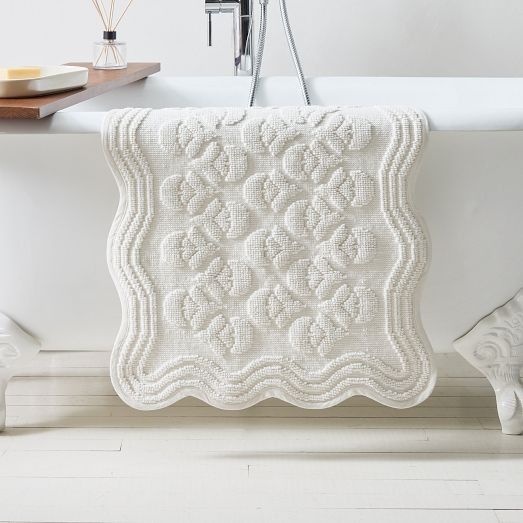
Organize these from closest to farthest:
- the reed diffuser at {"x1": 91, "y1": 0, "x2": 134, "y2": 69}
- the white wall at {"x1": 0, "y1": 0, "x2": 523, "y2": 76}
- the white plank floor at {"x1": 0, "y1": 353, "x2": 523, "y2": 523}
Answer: the white plank floor at {"x1": 0, "y1": 353, "x2": 523, "y2": 523}
the reed diffuser at {"x1": 91, "y1": 0, "x2": 134, "y2": 69}
the white wall at {"x1": 0, "y1": 0, "x2": 523, "y2": 76}

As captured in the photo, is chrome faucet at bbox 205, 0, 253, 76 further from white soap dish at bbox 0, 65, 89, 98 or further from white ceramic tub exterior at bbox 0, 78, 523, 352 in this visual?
white ceramic tub exterior at bbox 0, 78, 523, 352

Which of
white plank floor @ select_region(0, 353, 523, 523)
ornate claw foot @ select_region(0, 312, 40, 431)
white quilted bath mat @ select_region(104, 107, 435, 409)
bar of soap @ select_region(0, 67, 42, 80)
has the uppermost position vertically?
bar of soap @ select_region(0, 67, 42, 80)

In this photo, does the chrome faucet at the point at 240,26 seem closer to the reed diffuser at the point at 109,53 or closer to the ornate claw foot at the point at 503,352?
the reed diffuser at the point at 109,53

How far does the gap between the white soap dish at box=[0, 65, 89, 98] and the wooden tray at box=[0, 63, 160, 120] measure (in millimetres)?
15

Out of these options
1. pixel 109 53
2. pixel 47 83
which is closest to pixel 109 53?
pixel 109 53

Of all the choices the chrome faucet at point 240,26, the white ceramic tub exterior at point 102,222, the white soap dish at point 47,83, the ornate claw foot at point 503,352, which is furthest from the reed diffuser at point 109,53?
the ornate claw foot at point 503,352

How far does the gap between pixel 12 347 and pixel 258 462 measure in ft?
1.74

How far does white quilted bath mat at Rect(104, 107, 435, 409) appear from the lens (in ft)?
5.00

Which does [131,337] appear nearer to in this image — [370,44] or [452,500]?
[452,500]

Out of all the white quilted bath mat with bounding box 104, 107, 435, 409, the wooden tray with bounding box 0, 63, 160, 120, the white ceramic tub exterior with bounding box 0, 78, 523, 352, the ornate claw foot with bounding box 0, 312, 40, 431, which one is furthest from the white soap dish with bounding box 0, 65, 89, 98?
the ornate claw foot with bounding box 0, 312, 40, 431

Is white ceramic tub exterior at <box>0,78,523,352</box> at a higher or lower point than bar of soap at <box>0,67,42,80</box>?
lower

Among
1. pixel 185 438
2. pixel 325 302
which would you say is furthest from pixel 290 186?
pixel 185 438

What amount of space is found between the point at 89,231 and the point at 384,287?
0.56 metres

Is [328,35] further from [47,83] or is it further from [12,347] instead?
[12,347]
